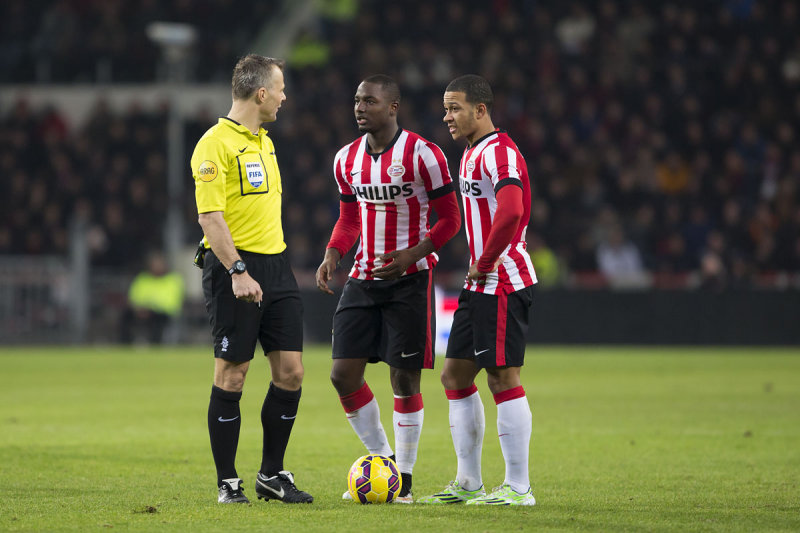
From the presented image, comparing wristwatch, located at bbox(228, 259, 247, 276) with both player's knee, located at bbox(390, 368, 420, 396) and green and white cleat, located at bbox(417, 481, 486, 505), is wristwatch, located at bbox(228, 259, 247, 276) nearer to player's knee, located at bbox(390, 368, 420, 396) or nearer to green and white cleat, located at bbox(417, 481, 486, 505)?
player's knee, located at bbox(390, 368, 420, 396)

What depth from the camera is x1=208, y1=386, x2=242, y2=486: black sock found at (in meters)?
6.31

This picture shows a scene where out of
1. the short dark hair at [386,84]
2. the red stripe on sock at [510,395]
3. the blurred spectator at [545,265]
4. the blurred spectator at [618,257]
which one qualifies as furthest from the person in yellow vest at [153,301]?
the red stripe on sock at [510,395]

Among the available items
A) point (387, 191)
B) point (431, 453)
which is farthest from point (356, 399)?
point (431, 453)

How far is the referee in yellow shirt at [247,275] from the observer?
6.23 meters

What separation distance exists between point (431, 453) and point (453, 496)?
228 cm

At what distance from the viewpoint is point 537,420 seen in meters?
10.8

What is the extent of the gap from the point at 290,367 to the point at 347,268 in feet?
50.9

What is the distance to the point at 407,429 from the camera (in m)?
6.73

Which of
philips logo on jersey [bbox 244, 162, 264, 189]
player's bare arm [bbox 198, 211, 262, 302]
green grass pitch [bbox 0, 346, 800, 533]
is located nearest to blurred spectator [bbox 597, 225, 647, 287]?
green grass pitch [bbox 0, 346, 800, 533]

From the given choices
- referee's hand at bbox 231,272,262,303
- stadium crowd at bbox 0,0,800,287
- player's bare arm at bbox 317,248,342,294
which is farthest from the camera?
stadium crowd at bbox 0,0,800,287

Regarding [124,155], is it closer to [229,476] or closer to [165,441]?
[165,441]

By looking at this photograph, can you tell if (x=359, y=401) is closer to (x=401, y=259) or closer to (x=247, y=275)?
(x=401, y=259)

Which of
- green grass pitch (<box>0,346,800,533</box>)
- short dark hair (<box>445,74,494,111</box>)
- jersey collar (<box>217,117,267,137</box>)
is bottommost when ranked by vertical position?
green grass pitch (<box>0,346,800,533</box>)

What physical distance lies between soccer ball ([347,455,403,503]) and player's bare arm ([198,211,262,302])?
1076 mm
